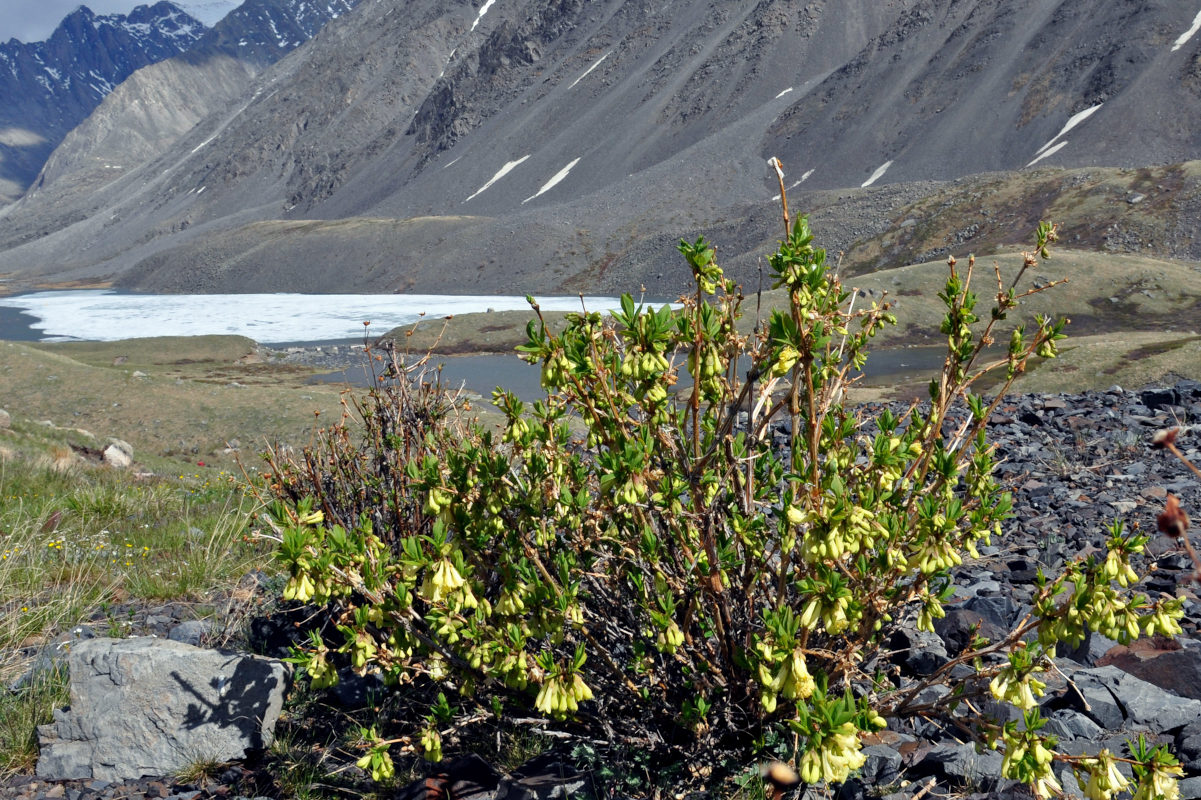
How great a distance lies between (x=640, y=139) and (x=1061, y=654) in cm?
10245

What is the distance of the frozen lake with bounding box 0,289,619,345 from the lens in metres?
54.7

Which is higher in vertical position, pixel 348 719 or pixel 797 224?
pixel 797 224

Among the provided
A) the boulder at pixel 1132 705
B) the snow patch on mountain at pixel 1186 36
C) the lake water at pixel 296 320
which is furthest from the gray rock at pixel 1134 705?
the snow patch on mountain at pixel 1186 36

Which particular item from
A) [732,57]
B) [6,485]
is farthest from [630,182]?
[6,485]

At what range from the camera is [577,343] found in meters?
2.69

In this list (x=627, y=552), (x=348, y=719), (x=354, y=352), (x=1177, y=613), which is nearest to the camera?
(x=1177, y=613)

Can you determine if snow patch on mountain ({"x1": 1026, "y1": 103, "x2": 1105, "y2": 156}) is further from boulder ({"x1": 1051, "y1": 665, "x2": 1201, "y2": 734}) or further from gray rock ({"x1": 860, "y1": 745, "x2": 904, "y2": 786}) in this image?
gray rock ({"x1": 860, "y1": 745, "x2": 904, "y2": 786})

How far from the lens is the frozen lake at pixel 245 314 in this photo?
54.7 m

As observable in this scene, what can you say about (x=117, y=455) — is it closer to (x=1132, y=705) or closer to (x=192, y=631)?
(x=192, y=631)

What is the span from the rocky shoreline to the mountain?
156 feet

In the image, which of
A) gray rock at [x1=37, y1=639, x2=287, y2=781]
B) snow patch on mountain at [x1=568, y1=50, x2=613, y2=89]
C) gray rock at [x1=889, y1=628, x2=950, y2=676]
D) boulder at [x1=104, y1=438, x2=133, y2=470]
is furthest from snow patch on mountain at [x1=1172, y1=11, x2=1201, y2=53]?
gray rock at [x1=37, y1=639, x2=287, y2=781]

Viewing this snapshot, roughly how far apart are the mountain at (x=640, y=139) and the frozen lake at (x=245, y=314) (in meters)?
7.17

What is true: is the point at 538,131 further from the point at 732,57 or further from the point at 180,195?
the point at 180,195

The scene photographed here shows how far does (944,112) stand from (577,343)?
3379 inches
